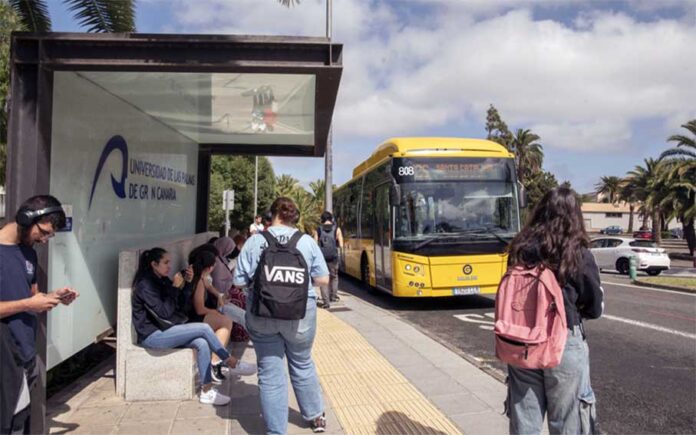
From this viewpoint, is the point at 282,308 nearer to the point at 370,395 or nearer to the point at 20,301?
the point at 20,301

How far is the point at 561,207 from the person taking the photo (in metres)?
2.95

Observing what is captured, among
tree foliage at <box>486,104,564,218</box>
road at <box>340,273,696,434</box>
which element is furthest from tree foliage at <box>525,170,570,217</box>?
road at <box>340,273,696,434</box>

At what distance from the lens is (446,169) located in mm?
10281

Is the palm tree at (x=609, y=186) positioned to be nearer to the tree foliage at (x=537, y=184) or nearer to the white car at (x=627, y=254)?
the tree foliage at (x=537, y=184)

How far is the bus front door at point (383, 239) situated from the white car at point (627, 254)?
1270 centimetres

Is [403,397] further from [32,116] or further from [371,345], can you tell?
[32,116]

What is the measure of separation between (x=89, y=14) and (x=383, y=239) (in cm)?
661

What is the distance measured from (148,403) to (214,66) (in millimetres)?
2907

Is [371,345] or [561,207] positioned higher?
[561,207]

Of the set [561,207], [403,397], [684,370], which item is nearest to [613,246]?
[684,370]

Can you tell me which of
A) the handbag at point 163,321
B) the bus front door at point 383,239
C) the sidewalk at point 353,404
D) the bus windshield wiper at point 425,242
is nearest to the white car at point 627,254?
the bus front door at point 383,239

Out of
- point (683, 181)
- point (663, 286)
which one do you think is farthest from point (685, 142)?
point (663, 286)

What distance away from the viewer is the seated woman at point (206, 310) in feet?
17.9

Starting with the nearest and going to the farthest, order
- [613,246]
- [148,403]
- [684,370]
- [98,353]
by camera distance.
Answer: [148,403] < [684,370] < [98,353] < [613,246]
